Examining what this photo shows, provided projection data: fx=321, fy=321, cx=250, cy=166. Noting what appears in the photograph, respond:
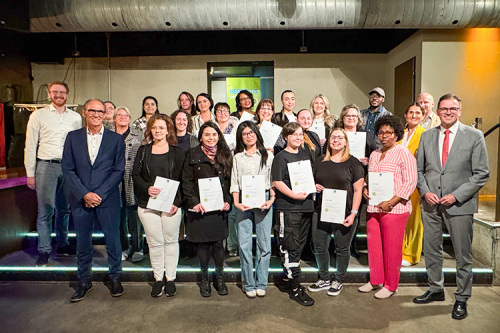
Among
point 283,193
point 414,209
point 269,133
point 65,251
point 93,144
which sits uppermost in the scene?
point 269,133

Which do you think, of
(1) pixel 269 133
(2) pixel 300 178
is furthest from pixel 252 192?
(1) pixel 269 133

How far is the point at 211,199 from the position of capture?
2.88 meters

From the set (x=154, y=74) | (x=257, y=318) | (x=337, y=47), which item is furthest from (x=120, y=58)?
(x=257, y=318)

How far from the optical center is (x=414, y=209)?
345 cm

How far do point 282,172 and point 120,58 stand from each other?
581 centimetres

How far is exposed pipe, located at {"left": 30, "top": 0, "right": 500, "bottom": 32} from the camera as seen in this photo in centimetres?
447

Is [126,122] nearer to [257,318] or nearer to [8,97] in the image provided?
[257,318]

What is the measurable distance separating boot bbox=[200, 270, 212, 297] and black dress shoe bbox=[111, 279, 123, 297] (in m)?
0.80

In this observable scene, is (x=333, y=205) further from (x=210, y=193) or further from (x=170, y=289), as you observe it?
(x=170, y=289)

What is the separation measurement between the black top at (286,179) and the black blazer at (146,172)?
2.89 feet

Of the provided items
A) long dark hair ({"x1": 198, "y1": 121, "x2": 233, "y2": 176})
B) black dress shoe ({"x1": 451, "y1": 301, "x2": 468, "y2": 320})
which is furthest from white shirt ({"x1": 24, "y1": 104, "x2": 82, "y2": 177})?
black dress shoe ({"x1": 451, "y1": 301, "x2": 468, "y2": 320})

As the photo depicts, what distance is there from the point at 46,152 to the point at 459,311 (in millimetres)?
4224

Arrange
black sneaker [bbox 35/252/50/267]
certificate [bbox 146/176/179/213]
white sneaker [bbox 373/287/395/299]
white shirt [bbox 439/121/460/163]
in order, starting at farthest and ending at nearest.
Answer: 1. black sneaker [bbox 35/252/50/267]
2. white sneaker [bbox 373/287/395/299]
3. certificate [bbox 146/176/179/213]
4. white shirt [bbox 439/121/460/163]

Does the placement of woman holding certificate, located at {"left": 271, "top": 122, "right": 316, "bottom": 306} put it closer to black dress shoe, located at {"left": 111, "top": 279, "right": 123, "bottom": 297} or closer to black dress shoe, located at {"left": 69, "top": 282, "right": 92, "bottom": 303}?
black dress shoe, located at {"left": 111, "top": 279, "right": 123, "bottom": 297}
